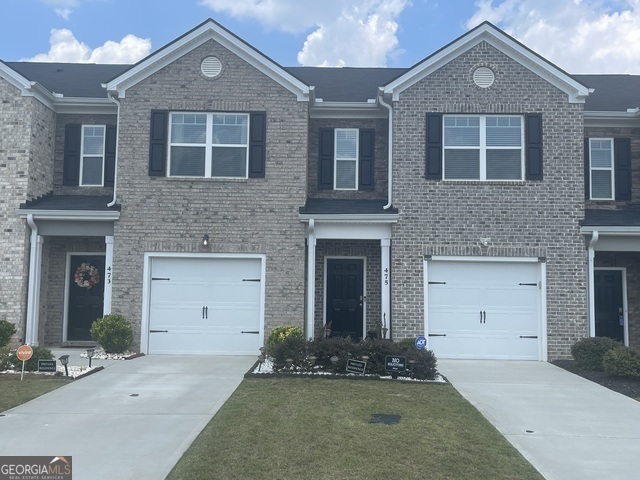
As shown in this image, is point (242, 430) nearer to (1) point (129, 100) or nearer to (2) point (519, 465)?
(2) point (519, 465)

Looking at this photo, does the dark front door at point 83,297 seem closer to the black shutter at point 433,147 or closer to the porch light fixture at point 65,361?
the porch light fixture at point 65,361

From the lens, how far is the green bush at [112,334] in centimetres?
1188

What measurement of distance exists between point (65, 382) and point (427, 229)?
7997mm

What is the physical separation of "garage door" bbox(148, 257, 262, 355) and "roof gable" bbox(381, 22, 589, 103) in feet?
17.9

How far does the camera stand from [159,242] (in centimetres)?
1272

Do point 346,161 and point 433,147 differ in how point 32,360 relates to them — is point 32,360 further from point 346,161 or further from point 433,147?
point 433,147

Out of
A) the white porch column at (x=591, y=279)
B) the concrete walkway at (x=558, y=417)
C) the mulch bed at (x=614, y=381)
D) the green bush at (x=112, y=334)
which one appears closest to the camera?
the concrete walkway at (x=558, y=417)

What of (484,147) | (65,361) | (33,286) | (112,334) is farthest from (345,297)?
(33,286)

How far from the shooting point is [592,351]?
11188 millimetres

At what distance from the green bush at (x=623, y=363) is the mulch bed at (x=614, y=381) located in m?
0.11

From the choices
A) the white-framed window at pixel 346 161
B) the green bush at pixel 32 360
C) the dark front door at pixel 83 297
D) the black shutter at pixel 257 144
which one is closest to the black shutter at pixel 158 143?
the black shutter at pixel 257 144

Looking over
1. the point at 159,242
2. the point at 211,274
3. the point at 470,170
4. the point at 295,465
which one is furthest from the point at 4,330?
the point at 470,170

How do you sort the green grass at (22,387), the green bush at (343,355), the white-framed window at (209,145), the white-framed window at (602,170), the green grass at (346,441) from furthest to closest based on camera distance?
1. the white-framed window at (602,170)
2. the white-framed window at (209,145)
3. the green bush at (343,355)
4. the green grass at (22,387)
5. the green grass at (346,441)

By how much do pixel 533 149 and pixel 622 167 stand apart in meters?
3.05
